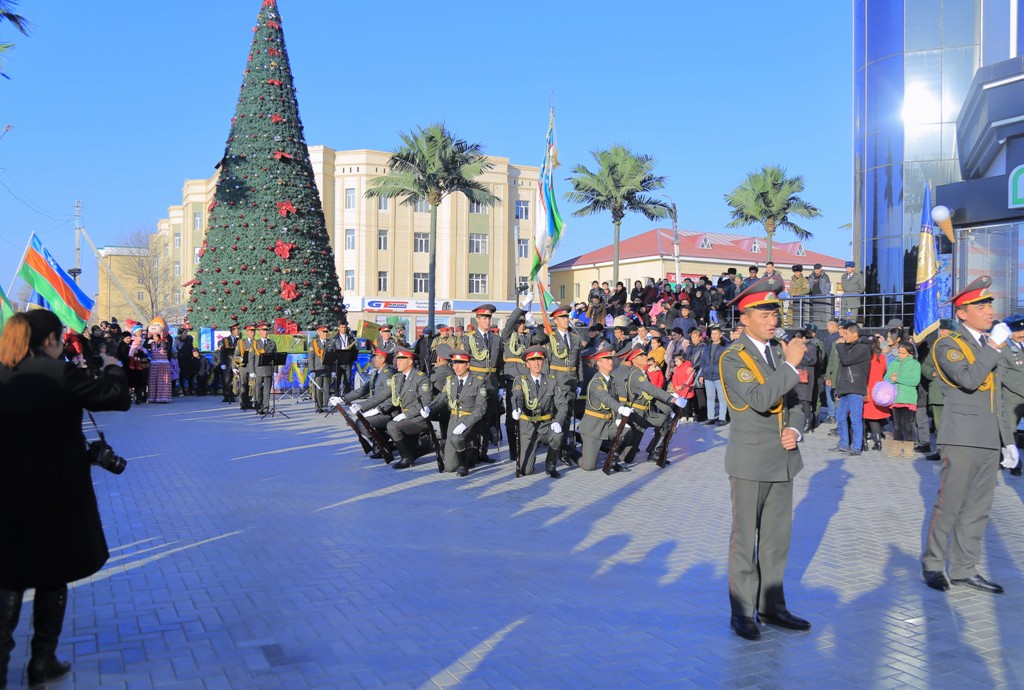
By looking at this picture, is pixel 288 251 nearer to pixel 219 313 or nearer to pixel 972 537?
pixel 219 313

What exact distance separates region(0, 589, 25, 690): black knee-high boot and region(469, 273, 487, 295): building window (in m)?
63.3

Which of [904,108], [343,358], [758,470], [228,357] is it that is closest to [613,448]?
[758,470]

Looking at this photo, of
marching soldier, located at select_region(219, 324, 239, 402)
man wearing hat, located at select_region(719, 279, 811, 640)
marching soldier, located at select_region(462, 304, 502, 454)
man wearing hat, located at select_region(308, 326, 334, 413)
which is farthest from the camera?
marching soldier, located at select_region(219, 324, 239, 402)

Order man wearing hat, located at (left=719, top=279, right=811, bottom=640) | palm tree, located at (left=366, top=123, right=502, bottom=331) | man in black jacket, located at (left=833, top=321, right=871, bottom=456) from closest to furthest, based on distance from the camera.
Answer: man wearing hat, located at (left=719, top=279, right=811, bottom=640) → man in black jacket, located at (left=833, top=321, right=871, bottom=456) → palm tree, located at (left=366, top=123, right=502, bottom=331)

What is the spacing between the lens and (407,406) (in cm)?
1244

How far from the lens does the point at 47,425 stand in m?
4.55

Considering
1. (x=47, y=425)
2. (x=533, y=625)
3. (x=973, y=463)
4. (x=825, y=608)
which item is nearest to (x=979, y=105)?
(x=973, y=463)

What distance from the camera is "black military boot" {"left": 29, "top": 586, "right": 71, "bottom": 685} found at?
15.3 ft

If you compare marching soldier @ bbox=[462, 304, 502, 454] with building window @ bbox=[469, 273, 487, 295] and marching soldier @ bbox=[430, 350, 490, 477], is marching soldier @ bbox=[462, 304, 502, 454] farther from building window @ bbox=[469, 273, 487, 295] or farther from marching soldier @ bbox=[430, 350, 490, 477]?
building window @ bbox=[469, 273, 487, 295]

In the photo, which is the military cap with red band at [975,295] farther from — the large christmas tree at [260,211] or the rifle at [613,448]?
the large christmas tree at [260,211]

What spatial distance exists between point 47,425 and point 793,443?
13.9 feet

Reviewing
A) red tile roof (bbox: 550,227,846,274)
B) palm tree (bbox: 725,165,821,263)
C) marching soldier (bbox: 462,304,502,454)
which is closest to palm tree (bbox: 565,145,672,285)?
palm tree (bbox: 725,165,821,263)

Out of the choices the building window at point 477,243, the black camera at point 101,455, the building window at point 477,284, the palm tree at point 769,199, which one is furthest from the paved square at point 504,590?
the building window at point 477,243

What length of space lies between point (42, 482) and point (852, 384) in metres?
12.1
